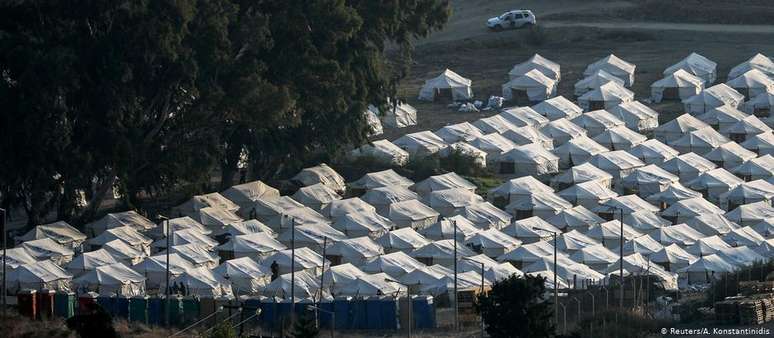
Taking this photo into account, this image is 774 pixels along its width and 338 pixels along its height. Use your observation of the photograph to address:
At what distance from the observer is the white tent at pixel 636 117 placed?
82000mm

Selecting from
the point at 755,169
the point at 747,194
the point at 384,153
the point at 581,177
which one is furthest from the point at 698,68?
the point at 384,153

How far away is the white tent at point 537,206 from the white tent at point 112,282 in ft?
49.2

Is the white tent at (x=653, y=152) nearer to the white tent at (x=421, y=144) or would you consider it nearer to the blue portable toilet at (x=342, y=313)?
the white tent at (x=421, y=144)

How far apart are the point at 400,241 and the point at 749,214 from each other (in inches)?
468

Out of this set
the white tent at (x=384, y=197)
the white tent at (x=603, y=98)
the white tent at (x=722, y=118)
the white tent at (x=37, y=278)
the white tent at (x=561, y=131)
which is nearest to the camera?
the white tent at (x=37, y=278)

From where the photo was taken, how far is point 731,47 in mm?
95188

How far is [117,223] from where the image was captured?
210ft

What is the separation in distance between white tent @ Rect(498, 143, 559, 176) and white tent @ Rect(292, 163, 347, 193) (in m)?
6.57

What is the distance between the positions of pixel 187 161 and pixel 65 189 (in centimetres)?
405

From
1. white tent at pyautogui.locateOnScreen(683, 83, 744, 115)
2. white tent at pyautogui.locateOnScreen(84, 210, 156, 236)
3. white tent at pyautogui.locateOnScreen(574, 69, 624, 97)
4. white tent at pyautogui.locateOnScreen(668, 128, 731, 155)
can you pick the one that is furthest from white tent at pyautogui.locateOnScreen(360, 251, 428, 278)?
white tent at pyautogui.locateOnScreen(574, 69, 624, 97)

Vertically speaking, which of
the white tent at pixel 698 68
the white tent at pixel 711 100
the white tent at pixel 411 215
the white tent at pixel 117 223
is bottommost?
the white tent at pixel 411 215

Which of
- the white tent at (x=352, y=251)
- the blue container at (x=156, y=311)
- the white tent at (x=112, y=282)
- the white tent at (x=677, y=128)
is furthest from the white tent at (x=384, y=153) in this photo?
the blue container at (x=156, y=311)

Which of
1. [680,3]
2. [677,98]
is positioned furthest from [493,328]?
[680,3]

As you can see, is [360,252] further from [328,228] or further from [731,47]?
[731,47]
